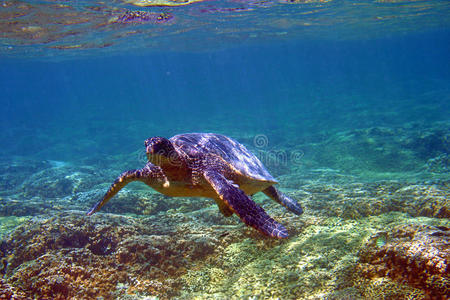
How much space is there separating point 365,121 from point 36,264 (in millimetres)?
26166

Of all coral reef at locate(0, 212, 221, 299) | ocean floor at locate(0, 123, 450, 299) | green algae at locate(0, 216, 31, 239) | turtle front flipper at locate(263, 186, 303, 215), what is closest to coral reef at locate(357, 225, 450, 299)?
ocean floor at locate(0, 123, 450, 299)

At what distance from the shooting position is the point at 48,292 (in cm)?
286

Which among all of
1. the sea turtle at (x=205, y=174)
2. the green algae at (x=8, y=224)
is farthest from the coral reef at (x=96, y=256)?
the green algae at (x=8, y=224)

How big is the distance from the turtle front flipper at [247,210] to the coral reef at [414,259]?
981mm

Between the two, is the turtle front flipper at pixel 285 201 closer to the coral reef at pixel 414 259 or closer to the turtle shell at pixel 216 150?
the turtle shell at pixel 216 150

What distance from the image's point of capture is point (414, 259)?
7.66 feet

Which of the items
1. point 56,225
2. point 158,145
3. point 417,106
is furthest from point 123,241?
point 417,106

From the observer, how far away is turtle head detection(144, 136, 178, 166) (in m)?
3.30

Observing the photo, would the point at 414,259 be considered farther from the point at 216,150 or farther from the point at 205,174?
the point at 216,150

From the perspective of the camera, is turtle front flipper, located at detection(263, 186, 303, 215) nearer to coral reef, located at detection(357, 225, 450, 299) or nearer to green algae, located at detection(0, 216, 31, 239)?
coral reef, located at detection(357, 225, 450, 299)

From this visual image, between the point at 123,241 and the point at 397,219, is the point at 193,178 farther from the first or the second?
the point at 397,219

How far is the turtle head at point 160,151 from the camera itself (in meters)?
3.30

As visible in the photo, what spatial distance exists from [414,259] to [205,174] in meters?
2.49

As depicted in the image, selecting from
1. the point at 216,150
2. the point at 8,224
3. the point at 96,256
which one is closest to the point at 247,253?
the point at 216,150
